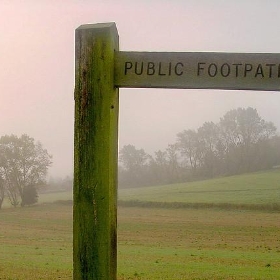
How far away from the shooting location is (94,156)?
244 cm

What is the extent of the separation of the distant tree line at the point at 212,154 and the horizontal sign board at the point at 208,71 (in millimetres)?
57200

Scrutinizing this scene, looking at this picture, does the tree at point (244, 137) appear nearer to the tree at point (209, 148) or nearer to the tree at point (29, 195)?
the tree at point (209, 148)

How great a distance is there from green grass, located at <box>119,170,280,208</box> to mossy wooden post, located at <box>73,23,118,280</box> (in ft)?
157

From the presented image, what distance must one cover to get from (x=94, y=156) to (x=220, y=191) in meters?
57.0

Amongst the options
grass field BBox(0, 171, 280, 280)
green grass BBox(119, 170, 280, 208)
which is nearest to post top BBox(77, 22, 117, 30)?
grass field BBox(0, 171, 280, 280)

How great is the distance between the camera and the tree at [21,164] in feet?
183

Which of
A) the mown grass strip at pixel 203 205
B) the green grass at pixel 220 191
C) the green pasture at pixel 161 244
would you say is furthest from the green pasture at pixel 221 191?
the green pasture at pixel 161 244

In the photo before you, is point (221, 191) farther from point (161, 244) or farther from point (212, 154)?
point (161, 244)

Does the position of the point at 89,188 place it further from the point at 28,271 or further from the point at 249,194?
the point at 249,194

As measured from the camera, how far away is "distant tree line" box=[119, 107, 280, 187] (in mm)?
63125

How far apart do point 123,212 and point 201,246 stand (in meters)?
22.7

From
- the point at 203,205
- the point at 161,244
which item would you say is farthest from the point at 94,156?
the point at 203,205

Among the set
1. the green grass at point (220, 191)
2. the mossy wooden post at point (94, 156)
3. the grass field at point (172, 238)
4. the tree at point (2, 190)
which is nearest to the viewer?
the mossy wooden post at point (94, 156)

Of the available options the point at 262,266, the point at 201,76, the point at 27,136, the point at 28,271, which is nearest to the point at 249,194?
the point at 27,136
